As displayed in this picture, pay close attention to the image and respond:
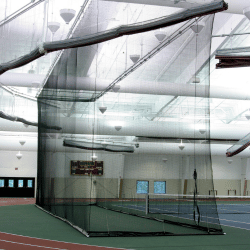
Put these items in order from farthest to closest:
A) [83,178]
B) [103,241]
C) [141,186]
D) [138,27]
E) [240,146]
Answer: [240,146] < [83,178] < [141,186] < [103,241] < [138,27]

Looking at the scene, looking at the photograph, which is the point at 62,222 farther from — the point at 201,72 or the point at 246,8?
the point at 246,8

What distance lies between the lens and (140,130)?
9750 mm

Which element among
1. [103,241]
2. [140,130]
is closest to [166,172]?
[140,130]

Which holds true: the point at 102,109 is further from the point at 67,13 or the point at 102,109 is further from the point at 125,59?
the point at 67,13

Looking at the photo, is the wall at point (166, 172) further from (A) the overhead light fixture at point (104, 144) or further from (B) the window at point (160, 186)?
(A) the overhead light fixture at point (104, 144)

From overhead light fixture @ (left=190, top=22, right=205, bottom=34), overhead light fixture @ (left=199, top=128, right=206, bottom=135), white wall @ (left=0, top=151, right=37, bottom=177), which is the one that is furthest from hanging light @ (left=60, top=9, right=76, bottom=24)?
white wall @ (left=0, top=151, right=37, bottom=177)

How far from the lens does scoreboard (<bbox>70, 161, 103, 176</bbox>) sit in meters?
8.82

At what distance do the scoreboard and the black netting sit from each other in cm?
4

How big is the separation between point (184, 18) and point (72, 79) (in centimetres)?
432

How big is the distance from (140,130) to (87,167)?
5.14 feet

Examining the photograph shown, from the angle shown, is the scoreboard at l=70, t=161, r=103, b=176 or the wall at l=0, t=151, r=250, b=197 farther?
the wall at l=0, t=151, r=250, b=197

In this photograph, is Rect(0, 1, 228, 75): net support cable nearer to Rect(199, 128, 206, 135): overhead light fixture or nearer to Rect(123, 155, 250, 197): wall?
Rect(123, 155, 250, 197): wall

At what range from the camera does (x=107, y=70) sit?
375 inches

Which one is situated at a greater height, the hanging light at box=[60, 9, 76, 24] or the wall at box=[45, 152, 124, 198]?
the hanging light at box=[60, 9, 76, 24]
